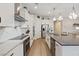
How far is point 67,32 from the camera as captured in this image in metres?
3.10

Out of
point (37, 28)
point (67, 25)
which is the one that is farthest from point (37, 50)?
point (67, 25)

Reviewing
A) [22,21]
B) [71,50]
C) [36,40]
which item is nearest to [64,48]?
[71,50]

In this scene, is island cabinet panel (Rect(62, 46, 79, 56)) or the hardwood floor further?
the hardwood floor

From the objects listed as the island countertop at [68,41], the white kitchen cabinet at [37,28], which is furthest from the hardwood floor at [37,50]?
the island countertop at [68,41]

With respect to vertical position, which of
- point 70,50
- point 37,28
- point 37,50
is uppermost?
point 37,28

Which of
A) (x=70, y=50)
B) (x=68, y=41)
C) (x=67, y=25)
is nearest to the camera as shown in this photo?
(x=70, y=50)

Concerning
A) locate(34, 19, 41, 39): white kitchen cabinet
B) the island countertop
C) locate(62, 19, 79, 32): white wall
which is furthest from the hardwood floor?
locate(62, 19, 79, 32): white wall

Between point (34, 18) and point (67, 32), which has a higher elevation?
point (34, 18)

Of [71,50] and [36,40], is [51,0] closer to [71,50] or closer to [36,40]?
[71,50]

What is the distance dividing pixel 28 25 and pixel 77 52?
148cm

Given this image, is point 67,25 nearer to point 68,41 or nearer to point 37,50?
point 37,50

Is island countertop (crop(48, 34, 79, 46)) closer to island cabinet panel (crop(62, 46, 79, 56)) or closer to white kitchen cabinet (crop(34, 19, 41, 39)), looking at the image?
island cabinet panel (crop(62, 46, 79, 56))

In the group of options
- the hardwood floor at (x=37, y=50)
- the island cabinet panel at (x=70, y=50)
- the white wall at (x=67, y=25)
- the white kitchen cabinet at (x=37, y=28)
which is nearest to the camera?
the island cabinet panel at (x=70, y=50)

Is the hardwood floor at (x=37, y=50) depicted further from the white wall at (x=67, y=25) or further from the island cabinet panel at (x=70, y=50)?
the white wall at (x=67, y=25)
